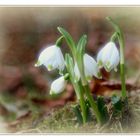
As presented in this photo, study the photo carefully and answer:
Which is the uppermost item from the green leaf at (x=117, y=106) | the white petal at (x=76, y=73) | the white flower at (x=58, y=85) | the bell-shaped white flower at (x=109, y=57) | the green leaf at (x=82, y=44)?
the green leaf at (x=82, y=44)

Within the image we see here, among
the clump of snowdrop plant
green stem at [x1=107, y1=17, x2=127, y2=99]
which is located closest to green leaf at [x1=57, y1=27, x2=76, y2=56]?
the clump of snowdrop plant

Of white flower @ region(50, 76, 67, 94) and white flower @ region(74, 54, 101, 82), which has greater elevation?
white flower @ region(74, 54, 101, 82)

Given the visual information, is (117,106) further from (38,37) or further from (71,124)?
(38,37)

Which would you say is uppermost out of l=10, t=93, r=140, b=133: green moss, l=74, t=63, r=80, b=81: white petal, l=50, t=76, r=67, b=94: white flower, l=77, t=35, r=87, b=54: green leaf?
l=77, t=35, r=87, b=54: green leaf

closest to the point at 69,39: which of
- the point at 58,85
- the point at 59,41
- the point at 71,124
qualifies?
the point at 59,41

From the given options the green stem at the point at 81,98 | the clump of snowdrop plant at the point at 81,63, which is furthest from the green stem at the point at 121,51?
the green stem at the point at 81,98

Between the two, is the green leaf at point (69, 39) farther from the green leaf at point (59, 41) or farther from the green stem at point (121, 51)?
the green stem at point (121, 51)

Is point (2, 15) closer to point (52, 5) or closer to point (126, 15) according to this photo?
point (52, 5)

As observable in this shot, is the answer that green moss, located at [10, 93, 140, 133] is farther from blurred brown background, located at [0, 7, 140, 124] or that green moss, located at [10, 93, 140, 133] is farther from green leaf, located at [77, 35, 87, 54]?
green leaf, located at [77, 35, 87, 54]

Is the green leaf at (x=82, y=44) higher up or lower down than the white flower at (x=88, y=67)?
higher up
